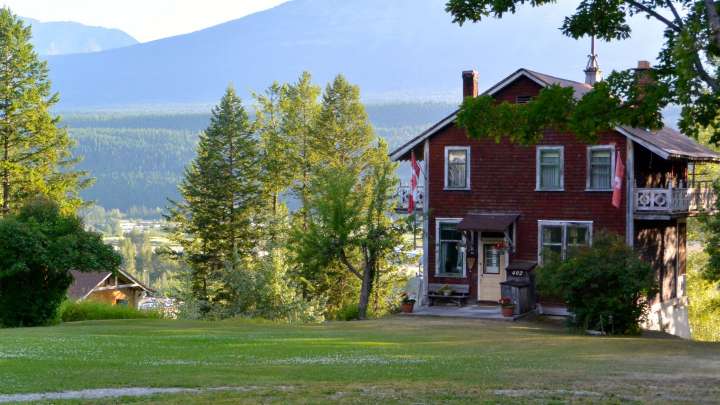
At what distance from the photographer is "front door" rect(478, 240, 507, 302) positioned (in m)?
38.2

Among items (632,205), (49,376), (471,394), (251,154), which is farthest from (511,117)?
(251,154)

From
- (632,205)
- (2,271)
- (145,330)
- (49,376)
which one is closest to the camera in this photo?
(49,376)

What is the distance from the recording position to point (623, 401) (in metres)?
13.6

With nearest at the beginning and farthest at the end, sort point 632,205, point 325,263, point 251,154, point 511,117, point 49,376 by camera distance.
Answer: point 49,376, point 511,117, point 632,205, point 325,263, point 251,154

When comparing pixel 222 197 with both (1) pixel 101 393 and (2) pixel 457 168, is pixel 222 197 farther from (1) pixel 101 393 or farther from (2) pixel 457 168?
(1) pixel 101 393

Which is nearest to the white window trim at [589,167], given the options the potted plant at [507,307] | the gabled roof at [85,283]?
the potted plant at [507,307]

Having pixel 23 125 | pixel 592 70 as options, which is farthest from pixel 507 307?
pixel 23 125

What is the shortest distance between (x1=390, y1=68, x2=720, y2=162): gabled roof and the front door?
510cm

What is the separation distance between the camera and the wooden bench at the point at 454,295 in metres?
38.5

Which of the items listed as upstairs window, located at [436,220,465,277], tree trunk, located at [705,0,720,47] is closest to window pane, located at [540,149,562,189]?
upstairs window, located at [436,220,465,277]

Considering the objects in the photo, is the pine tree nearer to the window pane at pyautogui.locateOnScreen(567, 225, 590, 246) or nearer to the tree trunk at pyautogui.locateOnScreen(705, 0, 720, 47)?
the window pane at pyautogui.locateOnScreen(567, 225, 590, 246)

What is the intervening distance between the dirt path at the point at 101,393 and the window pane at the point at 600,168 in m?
24.5

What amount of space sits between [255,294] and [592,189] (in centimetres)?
1529

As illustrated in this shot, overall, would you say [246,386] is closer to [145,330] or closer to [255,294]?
[145,330]
